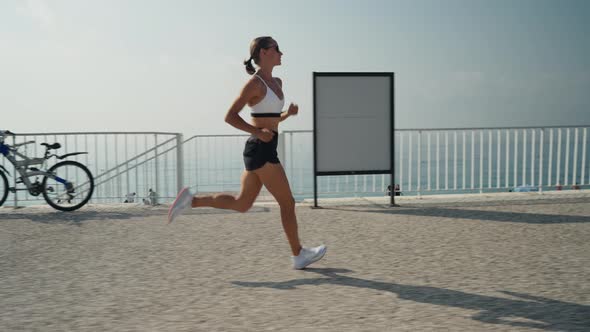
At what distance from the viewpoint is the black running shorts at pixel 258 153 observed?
13.1 feet

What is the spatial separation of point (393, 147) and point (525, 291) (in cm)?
485

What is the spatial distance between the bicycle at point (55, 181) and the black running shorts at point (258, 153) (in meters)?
4.95

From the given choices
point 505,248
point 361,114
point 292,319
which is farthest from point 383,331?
point 361,114

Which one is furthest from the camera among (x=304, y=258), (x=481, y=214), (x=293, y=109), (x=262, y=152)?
(x=481, y=214)

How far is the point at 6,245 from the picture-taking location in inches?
213

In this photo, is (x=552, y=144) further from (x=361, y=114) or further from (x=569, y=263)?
(x=569, y=263)

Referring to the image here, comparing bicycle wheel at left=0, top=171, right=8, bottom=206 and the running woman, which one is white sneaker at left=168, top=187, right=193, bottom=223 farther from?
bicycle wheel at left=0, top=171, right=8, bottom=206

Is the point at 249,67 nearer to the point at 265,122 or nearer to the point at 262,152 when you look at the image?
the point at 265,122

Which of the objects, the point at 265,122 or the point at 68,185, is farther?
the point at 68,185

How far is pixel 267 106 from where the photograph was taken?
13.1 ft

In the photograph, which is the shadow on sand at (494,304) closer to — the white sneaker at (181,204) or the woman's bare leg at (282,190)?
the woman's bare leg at (282,190)

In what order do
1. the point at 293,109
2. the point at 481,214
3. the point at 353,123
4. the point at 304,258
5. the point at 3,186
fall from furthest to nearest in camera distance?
the point at 3,186 < the point at 353,123 < the point at 481,214 < the point at 293,109 < the point at 304,258

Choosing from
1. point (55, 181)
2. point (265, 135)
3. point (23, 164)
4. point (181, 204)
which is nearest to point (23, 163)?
point (23, 164)

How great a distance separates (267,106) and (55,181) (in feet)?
18.1
